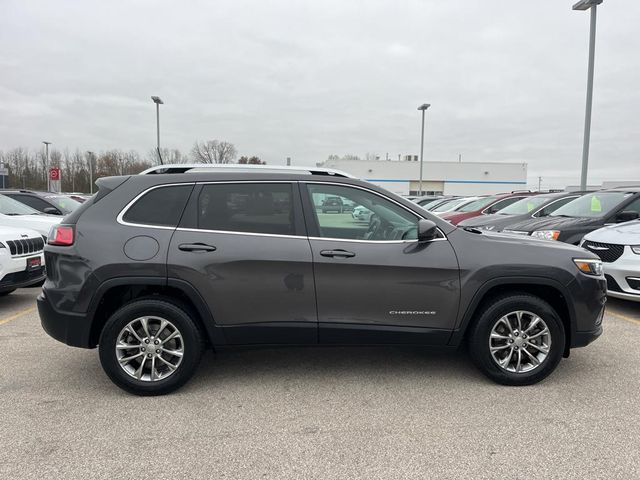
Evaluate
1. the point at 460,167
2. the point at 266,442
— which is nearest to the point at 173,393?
the point at 266,442

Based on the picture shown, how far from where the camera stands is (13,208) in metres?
8.95

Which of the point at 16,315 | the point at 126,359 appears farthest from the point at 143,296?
the point at 16,315

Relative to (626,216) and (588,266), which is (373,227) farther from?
(626,216)

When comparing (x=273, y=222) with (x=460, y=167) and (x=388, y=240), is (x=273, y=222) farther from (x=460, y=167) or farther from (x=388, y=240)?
(x=460, y=167)

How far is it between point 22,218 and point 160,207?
6381mm

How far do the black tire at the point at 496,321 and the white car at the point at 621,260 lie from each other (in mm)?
2767

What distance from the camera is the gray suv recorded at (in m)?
3.52

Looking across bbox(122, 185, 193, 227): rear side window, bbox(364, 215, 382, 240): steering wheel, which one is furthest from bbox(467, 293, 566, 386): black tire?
bbox(122, 185, 193, 227): rear side window

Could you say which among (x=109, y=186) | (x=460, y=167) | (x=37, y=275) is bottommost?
(x=37, y=275)

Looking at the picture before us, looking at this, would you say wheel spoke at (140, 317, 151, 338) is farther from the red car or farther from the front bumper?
the red car

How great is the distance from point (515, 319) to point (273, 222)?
2.14 m

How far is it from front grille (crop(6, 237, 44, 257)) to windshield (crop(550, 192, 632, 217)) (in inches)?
342

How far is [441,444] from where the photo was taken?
2.91 metres

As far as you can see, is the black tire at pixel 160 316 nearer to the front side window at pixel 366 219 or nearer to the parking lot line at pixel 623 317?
the front side window at pixel 366 219
